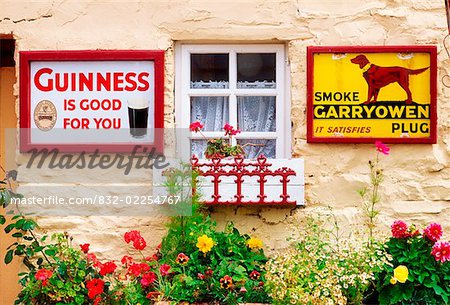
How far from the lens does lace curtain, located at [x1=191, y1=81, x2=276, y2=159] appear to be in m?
5.74

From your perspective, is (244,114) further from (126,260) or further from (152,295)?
(152,295)

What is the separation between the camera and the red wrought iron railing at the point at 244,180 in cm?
541

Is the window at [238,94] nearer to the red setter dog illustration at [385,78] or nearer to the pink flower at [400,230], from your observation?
the red setter dog illustration at [385,78]

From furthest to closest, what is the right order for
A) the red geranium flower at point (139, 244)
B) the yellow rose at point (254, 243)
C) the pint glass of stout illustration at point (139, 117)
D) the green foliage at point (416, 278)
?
the pint glass of stout illustration at point (139, 117) < the yellow rose at point (254, 243) < the red geranium flower at point (139, 244) < the green foliage at point (416, 278)

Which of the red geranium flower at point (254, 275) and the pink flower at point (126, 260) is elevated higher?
the pink flower at point (126, 260)

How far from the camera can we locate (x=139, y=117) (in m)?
5.61

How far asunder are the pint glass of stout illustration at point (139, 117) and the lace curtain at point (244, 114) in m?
0.36

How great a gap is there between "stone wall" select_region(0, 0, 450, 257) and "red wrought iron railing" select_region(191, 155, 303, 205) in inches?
7.0

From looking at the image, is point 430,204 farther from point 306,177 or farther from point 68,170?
point 68,170

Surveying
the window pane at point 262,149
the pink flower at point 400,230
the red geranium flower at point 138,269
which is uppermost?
the window pane at point 262,149

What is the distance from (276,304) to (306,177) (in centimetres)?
109

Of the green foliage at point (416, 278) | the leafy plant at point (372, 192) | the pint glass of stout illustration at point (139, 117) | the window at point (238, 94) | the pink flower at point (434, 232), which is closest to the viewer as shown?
the green foliage at point (416, 278)

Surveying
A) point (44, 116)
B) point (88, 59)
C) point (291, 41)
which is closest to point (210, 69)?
point (291, 41)

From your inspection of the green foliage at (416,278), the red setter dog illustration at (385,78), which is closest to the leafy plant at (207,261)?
the green foliage at (416,278)
